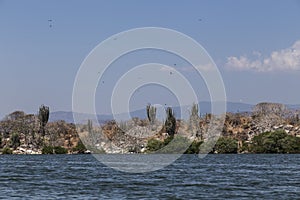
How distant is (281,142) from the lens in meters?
151

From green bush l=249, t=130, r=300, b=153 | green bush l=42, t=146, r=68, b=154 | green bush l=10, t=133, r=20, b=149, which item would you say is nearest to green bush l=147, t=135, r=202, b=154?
green bush l=249, t=130, r=300, b=153

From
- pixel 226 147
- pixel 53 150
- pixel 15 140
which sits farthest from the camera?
pixel 15 140

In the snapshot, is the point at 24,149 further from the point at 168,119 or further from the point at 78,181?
the point at 78,181

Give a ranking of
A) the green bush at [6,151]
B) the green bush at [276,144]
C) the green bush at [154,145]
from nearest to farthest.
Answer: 1. the green bush at [276,144]
2. the green bush at [154,145]
3. the green bush at [6,151]

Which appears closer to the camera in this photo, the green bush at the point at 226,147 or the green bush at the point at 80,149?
the green bush at the point at 226,147

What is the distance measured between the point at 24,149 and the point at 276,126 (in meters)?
76.7

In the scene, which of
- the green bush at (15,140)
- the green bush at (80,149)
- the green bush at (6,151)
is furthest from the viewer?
the green bush at (15,140)

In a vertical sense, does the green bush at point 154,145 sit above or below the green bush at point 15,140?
below

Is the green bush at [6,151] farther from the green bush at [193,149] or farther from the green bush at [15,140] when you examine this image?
the green bush at [193,149]

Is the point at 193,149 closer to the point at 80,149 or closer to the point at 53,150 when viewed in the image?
the point at 80,149

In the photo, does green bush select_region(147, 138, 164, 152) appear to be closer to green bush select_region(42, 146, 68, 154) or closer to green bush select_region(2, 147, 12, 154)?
green bush select_region(42, 146, 68, 154)

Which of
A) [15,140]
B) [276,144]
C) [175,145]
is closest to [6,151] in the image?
[15,140]

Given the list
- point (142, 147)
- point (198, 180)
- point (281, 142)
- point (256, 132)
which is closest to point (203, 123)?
point (256, 132)

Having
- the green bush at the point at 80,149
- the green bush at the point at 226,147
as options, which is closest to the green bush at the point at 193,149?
the green bush at the point at 226,147
